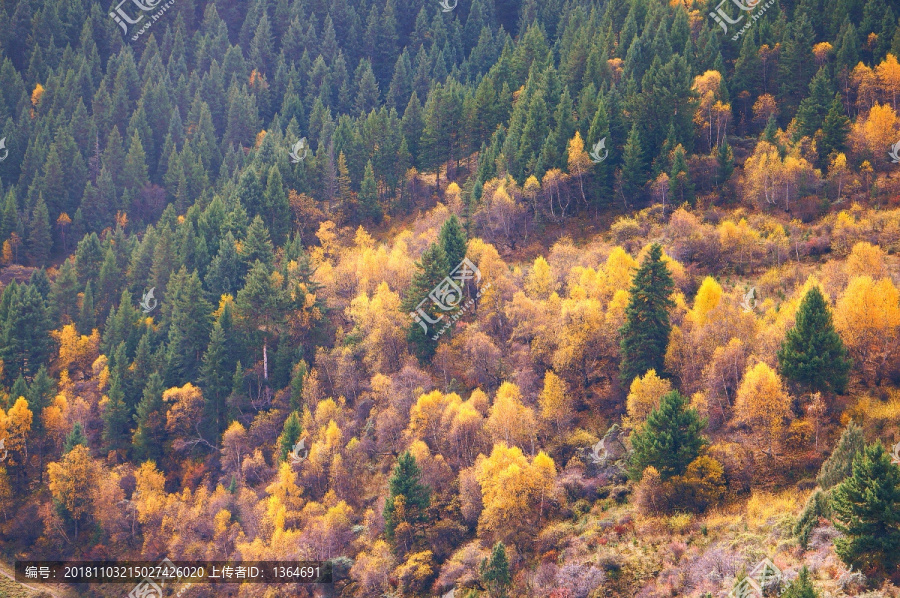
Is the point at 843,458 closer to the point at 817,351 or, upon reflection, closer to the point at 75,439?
the point at 817,351

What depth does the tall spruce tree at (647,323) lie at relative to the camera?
7669 centimetres

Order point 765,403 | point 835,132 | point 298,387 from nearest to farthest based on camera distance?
1. point 765,403
2. point 298,387
3. point 835,132

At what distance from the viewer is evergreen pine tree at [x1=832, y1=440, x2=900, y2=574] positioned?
51.2 m

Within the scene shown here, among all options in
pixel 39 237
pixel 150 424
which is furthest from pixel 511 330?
pixel 39 237

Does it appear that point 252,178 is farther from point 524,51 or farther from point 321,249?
point 524,51

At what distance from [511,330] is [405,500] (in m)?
22.8

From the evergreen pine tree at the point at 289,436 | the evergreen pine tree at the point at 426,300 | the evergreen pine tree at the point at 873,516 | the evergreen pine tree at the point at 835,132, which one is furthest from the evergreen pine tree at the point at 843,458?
the evergreen pine tree at the point at 835,132

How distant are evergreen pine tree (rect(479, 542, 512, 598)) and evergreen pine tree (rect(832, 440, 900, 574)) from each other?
2270 centimetres

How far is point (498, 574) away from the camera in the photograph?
6388 cm

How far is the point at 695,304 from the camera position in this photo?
265 feet

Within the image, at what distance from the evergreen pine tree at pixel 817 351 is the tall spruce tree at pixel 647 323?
11.8 meters

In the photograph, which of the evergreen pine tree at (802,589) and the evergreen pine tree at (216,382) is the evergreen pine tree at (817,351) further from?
the evergreen pine tree at (216,382)

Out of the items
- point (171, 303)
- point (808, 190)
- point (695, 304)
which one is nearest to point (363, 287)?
point (171, 303)

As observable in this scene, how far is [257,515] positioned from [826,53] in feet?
288
